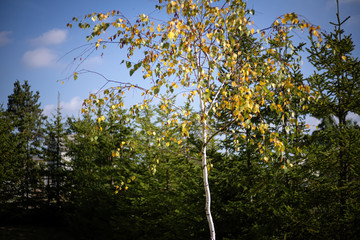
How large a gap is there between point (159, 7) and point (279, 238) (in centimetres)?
531

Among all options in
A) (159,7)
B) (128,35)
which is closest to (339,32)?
(159,7)

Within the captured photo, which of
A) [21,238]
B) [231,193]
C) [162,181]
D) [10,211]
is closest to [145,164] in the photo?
[162,181]

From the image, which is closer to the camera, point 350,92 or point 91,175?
point 350,92

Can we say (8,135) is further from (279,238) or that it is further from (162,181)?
(279,238)

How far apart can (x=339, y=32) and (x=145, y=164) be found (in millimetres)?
8793

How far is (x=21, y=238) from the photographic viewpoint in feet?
49.8

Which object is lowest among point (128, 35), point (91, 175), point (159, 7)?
point (91, 175)

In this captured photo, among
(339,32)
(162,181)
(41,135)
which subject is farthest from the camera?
(41,135)

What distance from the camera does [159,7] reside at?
4.60m

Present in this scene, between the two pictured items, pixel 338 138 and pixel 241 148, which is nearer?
pixel 338 138

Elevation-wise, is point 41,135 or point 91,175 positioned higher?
point 41,135

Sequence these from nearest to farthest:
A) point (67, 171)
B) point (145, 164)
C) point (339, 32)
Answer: point (339, 32)
point (145, 164)
point (67, 171)

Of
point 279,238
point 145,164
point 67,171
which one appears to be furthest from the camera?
point 67,171

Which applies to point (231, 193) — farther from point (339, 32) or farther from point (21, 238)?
point (21, 238)
